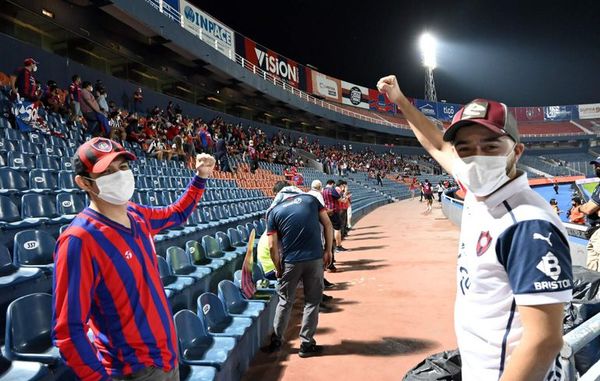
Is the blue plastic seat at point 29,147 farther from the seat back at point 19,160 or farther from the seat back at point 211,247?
the seat back at point 211,247

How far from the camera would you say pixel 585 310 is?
2516 millimetres

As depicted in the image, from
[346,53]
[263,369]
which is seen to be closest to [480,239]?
[263,369]

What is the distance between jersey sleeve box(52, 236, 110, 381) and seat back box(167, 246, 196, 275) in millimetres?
3123

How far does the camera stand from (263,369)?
3996 millimetres

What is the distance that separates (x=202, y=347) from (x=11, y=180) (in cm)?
442

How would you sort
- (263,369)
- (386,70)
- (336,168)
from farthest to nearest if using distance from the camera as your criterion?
1. (386,70)
2. (336,168)
3. (263,369)

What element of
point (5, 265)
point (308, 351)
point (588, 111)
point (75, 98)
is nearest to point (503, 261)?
point (308, 351)

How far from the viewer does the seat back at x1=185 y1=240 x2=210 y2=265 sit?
5254 millimetres

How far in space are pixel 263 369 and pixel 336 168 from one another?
86.1 ft

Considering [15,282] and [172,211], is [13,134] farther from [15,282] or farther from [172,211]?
[172,211]

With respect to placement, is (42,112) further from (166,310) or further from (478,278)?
(478,278)

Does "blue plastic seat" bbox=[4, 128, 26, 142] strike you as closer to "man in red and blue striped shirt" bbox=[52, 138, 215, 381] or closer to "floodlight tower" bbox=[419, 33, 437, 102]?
"man in red and blue striped shirt" bbox=[52, 138, 215, 381]

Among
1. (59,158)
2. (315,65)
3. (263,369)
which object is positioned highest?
(315,65)

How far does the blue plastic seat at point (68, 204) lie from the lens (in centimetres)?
557
